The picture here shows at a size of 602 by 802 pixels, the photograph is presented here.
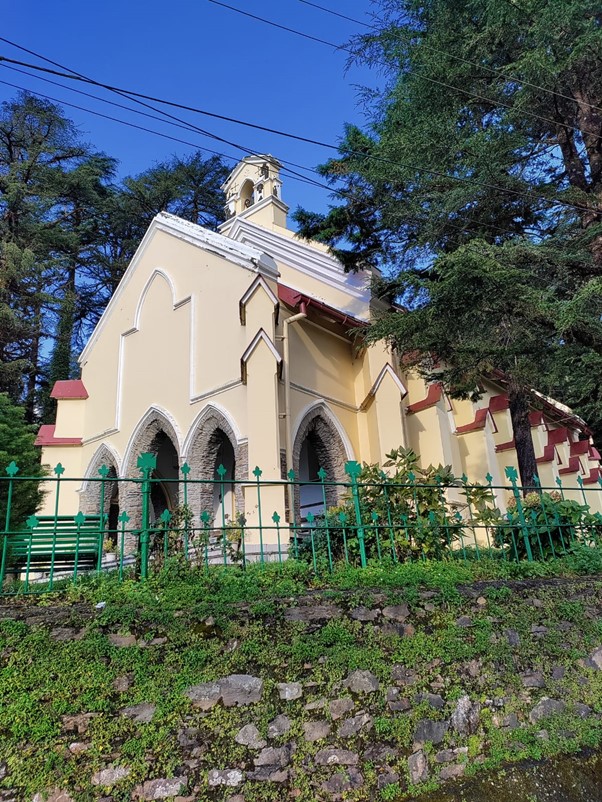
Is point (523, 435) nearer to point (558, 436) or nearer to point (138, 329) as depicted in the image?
point (138, 329)

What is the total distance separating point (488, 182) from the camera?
26.3 feet

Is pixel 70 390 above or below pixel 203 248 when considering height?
below

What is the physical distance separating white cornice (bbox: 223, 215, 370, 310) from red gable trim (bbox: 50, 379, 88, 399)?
20.9 ft

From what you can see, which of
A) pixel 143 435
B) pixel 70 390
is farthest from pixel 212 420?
pixel 70 390

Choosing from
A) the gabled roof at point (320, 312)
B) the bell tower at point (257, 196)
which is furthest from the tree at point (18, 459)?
the bell tower at point (257, 196)

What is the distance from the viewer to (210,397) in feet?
39.0

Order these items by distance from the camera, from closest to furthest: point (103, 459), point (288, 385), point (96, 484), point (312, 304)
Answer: point (288, 385), point (312, 304), point (103, 459), point (96, 484)

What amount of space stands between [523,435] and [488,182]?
498 cm

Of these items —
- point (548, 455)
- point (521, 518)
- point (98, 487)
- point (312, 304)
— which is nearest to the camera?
point (521, 518)

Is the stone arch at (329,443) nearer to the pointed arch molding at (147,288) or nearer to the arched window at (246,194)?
the pointed arch molding at (147,288)

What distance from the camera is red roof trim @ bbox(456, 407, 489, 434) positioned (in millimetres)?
14516

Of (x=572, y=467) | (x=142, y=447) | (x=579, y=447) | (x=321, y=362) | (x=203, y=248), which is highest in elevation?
(x=203, y=248)

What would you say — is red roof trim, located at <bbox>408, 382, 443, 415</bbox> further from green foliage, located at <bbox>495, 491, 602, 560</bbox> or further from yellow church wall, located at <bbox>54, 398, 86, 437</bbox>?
yellow church wall, located at <bbox>54, 398, 86, 437</bbox>

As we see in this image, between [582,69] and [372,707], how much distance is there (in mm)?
9278
